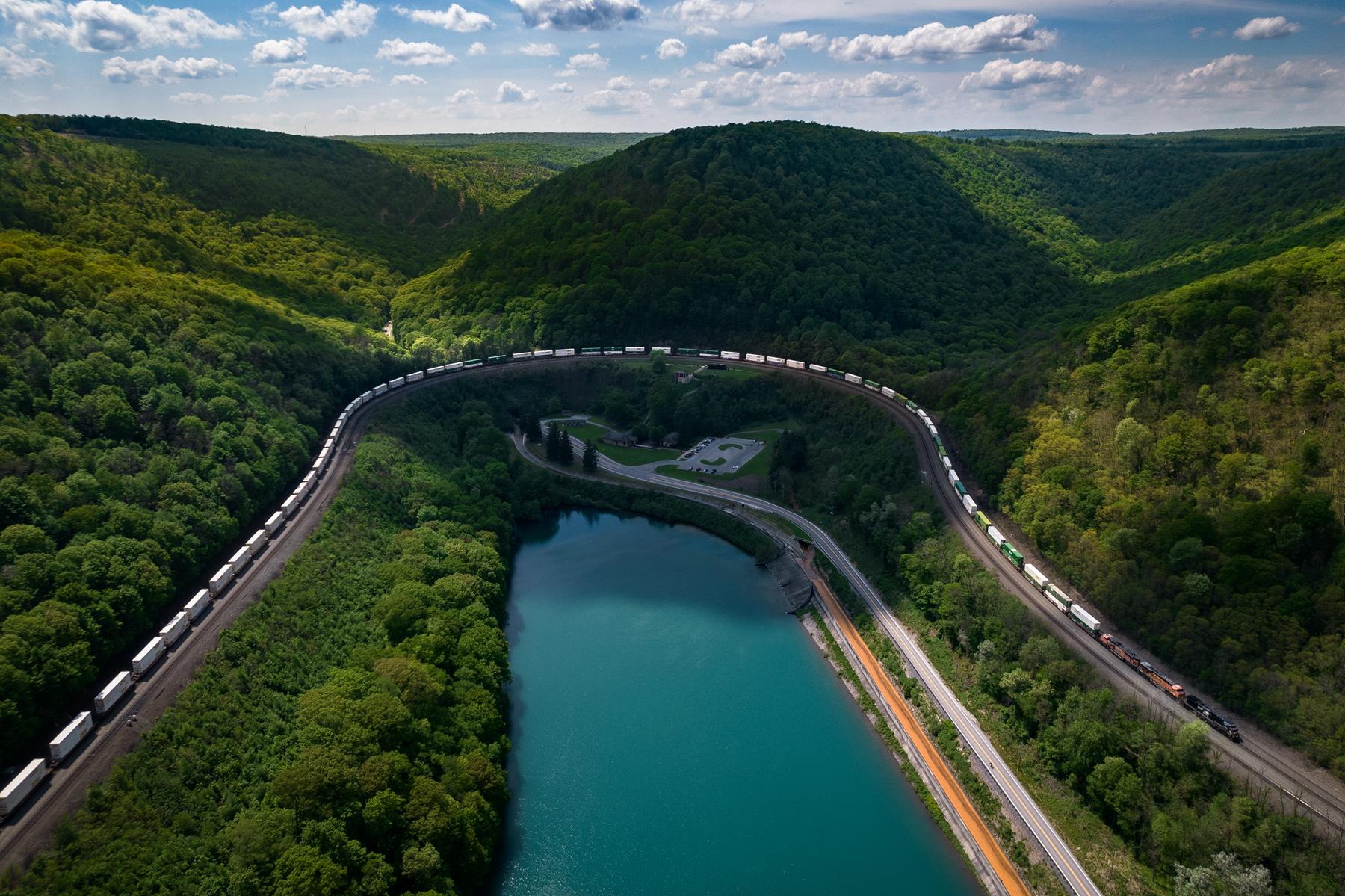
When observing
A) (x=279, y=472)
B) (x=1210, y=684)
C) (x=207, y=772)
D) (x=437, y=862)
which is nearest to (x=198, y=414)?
(x=279, y=472)

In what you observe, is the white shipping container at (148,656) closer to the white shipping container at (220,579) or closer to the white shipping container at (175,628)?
the white shipping container at (175,628)

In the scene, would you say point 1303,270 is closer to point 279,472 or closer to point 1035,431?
point 1035,431

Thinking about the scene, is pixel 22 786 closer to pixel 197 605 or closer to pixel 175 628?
pixel 175 628

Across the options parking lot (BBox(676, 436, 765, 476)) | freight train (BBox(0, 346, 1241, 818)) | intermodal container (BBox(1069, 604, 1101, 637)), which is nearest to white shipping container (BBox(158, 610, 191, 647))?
freight train (BBox(0, 346, 1241, 818))

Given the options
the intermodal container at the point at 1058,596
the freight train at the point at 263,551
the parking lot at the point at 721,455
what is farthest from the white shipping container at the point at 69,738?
the parking lot at the point at 721,455

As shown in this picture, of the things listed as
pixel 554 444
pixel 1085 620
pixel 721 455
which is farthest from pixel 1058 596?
pixel 554 444

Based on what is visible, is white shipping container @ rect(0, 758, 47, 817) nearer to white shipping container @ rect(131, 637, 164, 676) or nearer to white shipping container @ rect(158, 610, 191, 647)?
white shipping container @ rect(131, 637, 164, 676)
